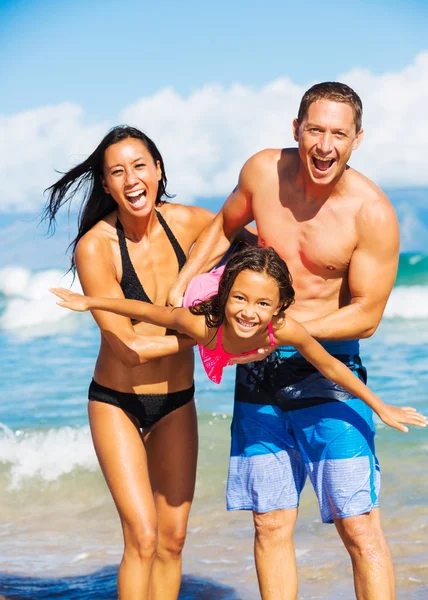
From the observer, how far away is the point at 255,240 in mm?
4379

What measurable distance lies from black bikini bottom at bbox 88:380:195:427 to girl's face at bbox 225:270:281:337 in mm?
606

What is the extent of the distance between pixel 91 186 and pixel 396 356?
9.58 metres

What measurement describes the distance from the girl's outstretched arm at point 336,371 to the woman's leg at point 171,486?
2.52ft

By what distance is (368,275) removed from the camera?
3.84 meters

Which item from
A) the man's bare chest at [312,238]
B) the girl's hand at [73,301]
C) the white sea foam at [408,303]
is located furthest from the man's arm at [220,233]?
the white sea foam at [408,303]

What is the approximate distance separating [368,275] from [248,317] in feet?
1.92

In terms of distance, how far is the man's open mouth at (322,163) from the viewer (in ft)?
12.3

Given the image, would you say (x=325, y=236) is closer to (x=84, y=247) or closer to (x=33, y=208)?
(x=84, y=247)

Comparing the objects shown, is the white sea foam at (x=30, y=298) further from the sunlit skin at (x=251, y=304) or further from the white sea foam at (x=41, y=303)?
the sunlit skin at (x=251, y=304)

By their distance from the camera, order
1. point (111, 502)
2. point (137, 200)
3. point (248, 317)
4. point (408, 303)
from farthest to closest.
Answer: point (408, 303), point (111, 502), point (137, 200), point (248, 317)

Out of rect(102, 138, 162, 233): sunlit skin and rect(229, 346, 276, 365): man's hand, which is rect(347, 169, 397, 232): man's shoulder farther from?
rect(102, 138, 162, 233): sunlit skin

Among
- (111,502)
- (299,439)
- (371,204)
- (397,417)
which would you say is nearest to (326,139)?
(371,204)

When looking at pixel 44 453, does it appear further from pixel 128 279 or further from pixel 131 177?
pixel 131 177

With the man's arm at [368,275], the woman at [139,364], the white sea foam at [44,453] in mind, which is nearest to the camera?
the man's arm at [368,275]
